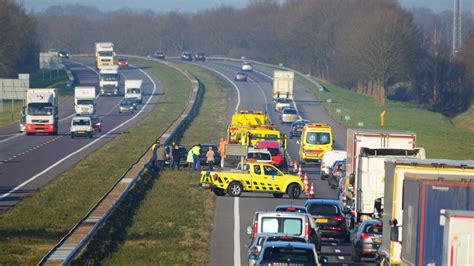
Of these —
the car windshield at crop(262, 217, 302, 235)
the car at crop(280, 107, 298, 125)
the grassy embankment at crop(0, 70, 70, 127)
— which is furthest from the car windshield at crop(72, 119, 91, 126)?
the car windshield at crop(262, 217, 302, 235)

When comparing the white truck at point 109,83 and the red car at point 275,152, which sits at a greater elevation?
the white truck at point 109,83

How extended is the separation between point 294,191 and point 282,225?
1557cm

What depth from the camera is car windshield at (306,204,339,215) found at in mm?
33716

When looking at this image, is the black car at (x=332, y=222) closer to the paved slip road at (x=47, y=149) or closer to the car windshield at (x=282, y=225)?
the car windshield at (x=282, y=225)

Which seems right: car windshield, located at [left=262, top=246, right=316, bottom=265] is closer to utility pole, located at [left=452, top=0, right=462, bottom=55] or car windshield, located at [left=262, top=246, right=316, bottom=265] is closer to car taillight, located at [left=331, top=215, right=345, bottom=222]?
car taillight, located at [left=331, top=215, right=345, bottom=222]

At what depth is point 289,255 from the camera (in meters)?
23.5

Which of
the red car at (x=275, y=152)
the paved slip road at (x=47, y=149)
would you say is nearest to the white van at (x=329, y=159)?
the red car at (x=275, y=152)

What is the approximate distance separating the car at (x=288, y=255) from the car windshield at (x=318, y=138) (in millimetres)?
35684

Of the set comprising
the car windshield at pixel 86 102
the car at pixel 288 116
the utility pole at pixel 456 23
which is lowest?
the car at pixel 288 116

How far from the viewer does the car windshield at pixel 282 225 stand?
28625 mm

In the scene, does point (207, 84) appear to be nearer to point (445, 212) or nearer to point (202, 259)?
point (202, 259)

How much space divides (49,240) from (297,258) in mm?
10610

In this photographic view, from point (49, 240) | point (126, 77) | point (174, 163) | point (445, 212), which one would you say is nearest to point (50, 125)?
point (174, 163)

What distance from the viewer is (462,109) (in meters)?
131
